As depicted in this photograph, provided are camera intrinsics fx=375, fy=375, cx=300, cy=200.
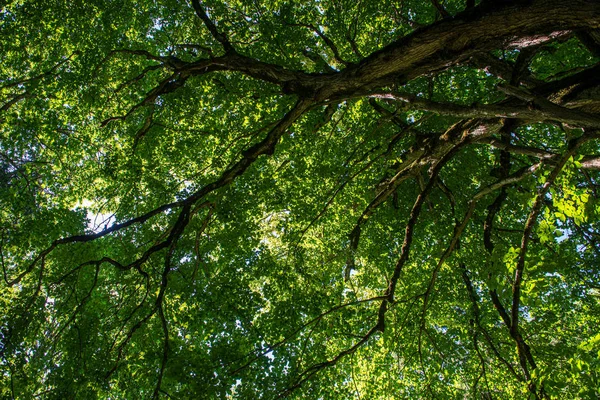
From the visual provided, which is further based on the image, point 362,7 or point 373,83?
point 362,7

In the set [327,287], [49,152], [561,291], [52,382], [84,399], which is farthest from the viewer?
[49,152]

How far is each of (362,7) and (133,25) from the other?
16.2 feet

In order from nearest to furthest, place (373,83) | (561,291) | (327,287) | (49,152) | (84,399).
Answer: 1. (373,83)
2. (84,399)
3. (327,287)
4. (561,291)
5. (49,152)

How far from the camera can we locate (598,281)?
7746 mm

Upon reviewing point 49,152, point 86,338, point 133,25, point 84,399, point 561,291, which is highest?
point 133,25

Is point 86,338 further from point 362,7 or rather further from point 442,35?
point 362,7

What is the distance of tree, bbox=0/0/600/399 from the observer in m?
4.64

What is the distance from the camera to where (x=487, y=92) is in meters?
7.76

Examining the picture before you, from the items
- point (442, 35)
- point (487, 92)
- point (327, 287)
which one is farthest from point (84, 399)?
point (487, 92)

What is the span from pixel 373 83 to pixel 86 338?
580 centimetres

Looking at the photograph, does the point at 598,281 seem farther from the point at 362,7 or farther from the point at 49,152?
the point at 49,152

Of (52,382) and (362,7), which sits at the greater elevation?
(362,7)

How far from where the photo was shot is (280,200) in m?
7.87

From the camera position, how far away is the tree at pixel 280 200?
4.64 metres
